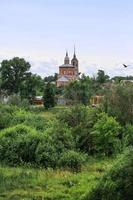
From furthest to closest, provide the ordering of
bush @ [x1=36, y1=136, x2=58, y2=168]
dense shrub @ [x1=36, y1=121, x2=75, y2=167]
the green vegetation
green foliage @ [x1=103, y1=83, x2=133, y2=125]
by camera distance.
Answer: green foliage @ [x1=103, y1=83, x2=133, y2=125] < dense shrub @ [x1=36, y1=121, x2=75, y2=167] < bush @ [x1=36, y1=136, x2=58, y2=168] < the green vegetation

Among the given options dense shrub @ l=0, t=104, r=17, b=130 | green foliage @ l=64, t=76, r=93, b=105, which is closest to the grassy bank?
dense shrub @ l=0, t=104, r=17, b=130

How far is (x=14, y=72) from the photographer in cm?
9925

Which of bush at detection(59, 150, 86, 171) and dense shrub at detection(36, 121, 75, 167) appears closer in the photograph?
bush at detection(59, 150, 86, 171)

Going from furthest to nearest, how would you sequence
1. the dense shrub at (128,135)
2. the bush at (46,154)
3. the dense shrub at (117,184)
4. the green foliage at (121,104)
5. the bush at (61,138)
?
the green foliage at (121,104), the dense shrub at (128,135), the bush at (61,138), the bush at (46,154), the dense shrub at (117,184)

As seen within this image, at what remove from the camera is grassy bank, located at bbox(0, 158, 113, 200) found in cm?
2619

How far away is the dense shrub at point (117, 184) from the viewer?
74.0 ft

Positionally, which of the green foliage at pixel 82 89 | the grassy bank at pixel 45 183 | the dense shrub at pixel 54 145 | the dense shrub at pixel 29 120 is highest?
the green foliage at pixel 82 89

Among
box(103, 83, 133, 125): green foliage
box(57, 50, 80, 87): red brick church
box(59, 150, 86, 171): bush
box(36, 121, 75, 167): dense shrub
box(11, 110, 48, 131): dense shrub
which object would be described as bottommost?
box(59, 150, 86, 171): bush

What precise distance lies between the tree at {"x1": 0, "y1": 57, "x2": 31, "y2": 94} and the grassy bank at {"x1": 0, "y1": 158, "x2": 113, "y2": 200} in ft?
213

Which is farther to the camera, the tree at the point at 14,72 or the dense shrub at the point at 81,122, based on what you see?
the tree at the point at 14,72

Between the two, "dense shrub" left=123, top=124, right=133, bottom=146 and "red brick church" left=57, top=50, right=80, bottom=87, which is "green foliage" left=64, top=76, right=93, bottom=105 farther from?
"red brick church" left=57, top=50, right=80, bottom=87

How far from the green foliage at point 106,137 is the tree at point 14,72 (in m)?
57.8

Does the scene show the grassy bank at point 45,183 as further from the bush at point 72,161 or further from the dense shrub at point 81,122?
the dense shrub at point 81,122

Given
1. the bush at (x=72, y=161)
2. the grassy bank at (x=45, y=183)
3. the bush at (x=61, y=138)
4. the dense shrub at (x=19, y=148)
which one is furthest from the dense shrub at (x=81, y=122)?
the grassy bank at (x=45, y=183)
